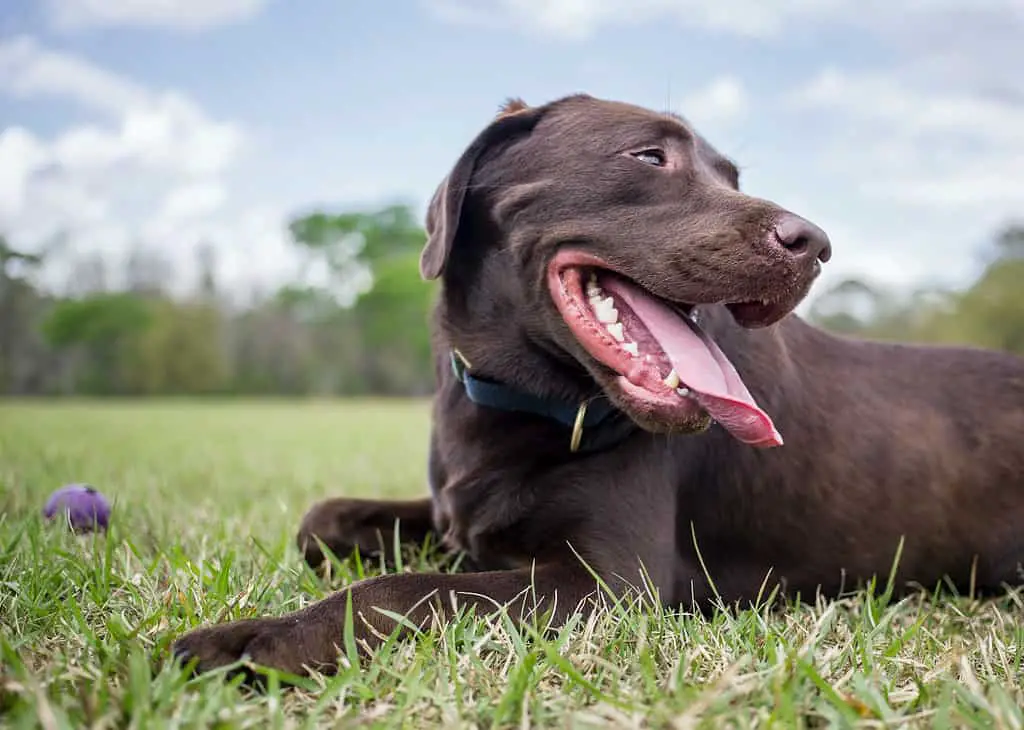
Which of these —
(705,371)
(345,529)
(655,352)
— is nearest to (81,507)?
(345,529)

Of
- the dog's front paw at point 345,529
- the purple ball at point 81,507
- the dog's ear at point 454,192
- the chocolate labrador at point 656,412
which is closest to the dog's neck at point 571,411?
the chocolate labrador at point 656,412

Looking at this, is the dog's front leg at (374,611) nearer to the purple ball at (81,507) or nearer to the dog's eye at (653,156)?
the dog's eye at (653,156)

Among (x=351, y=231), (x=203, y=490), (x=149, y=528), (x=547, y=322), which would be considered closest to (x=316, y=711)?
(x=547, y=322)

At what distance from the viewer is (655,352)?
2.44 m

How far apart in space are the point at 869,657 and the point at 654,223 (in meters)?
1.25

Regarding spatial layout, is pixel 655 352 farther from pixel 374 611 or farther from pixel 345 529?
pixel 345 529

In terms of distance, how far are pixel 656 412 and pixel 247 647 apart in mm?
1135

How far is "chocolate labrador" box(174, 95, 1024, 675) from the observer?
2.34 m

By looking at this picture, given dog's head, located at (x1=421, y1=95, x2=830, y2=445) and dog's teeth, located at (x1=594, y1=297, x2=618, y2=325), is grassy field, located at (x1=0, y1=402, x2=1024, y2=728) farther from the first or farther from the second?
dog's teeth, located at (x1=594, y1=297, x2=618, y2=325)

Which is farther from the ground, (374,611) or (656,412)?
(656,412)

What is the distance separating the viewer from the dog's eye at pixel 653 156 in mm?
2688

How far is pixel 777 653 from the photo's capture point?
1.80m

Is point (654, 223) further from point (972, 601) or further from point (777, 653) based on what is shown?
point (972, 601)

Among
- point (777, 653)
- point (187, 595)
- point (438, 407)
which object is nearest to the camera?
point (777, 653)
